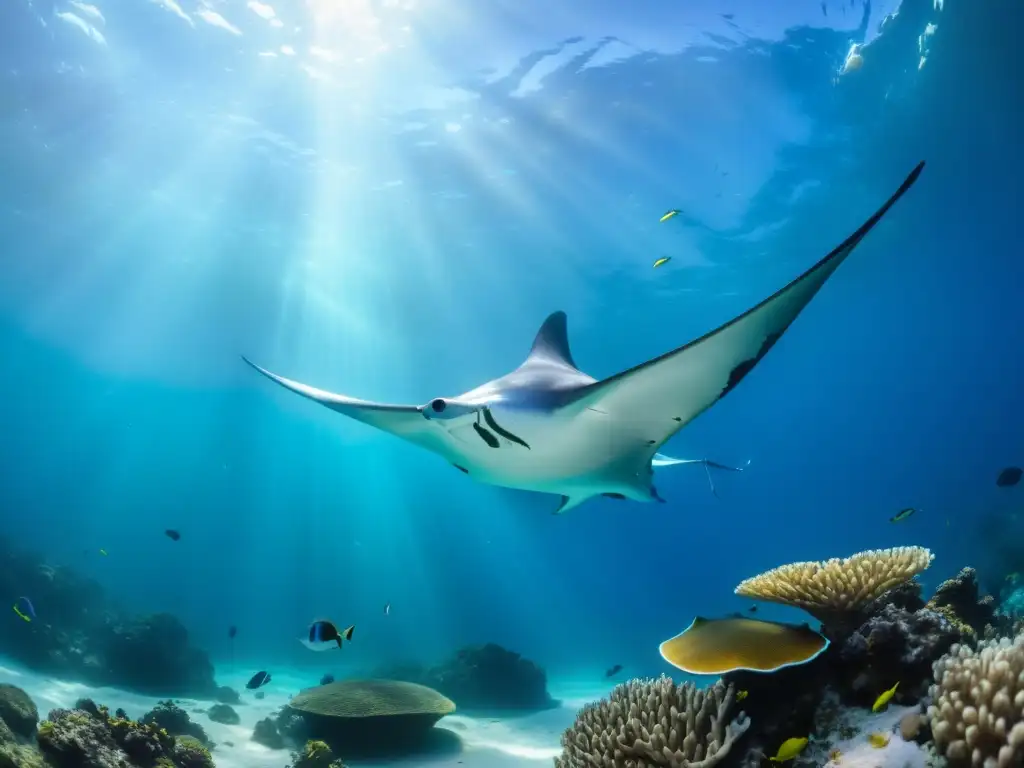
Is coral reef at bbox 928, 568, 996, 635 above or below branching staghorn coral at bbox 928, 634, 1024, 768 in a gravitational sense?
above

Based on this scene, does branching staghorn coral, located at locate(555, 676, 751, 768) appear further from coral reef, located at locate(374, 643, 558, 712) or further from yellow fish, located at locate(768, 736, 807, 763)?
coral reef, located at locate(374, 643, 558, 712)

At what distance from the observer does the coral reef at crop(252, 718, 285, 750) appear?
29.3 ft

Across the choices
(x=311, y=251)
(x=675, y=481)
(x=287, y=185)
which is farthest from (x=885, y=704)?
(x=675, y=481)

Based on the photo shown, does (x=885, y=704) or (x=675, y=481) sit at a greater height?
(x=675, y=481)

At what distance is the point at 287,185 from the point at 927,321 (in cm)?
3623

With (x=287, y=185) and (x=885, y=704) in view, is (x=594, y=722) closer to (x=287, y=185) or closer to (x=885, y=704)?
(x=885, y=704)

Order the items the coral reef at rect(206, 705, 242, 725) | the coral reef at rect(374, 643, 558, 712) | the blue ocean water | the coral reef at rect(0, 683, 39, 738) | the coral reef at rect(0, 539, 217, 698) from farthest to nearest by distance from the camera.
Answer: the blue ocean water < the coral reef at rect(374, 643, 558, 712) < the coral reef at rect(0, 539, 217, 698) < the coral reef at rect(206, 705, 242, 725) < the coral reef at rect(0, 683, 39, 738)

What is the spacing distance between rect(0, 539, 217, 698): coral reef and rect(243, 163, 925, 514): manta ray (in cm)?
1463

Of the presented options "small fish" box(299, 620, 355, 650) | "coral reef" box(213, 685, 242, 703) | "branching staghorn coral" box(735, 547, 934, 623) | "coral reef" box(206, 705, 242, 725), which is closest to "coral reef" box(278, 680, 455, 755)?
"small fish" box(299, 620, 355, 650)

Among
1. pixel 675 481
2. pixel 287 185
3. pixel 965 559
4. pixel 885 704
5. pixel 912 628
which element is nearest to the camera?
pixel 885 704

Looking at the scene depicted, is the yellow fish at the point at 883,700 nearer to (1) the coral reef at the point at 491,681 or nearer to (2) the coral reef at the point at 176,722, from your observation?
(2) the coral reef at the point at 176,722

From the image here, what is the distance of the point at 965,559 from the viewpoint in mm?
25094

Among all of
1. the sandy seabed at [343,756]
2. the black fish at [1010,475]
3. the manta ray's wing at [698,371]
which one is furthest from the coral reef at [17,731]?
the black fish at [1010,475]

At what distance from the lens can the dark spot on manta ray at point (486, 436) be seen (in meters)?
3.27
